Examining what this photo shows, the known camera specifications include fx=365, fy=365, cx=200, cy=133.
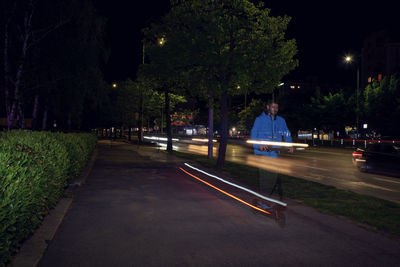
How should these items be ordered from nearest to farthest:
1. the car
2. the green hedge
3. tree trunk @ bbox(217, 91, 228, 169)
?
the green hedge, the car, tree trunk @ bbox(217, 91, 228, 169)

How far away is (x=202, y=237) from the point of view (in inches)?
242

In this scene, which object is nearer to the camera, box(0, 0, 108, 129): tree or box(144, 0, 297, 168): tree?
box(144, 0, 297, 168): tree

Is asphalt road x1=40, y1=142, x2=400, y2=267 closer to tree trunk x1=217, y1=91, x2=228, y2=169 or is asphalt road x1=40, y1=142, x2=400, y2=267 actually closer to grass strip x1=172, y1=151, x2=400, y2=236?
grass strip x1=172, y1=151, x2=400, y2=236

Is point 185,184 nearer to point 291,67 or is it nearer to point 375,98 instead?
point 291,67

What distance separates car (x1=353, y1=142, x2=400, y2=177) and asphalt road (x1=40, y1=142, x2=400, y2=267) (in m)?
7.18

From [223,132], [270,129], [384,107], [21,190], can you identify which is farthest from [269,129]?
[384,107]

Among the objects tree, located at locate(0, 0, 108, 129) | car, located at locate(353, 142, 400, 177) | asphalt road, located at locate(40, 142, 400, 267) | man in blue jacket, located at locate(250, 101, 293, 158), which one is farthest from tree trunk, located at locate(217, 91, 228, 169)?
tree, located at locate(0, 0, 108, 129)

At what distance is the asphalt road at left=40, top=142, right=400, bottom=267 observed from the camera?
5.10 meters

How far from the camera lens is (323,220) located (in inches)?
287

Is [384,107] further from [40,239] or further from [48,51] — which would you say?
[40,239]

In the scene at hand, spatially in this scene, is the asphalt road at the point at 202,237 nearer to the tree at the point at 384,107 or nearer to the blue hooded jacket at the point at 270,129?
the blue hooded jacket at the point at 270,129

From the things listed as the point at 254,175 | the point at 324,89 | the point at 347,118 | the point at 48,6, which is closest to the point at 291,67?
the point at 254,175

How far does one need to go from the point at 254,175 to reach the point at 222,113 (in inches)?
167

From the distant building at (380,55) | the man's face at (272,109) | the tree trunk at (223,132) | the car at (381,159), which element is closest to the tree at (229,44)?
the tree trunk at (223,132)
